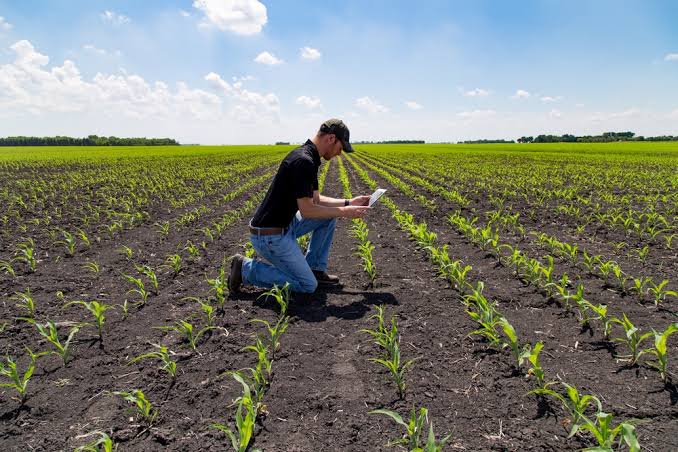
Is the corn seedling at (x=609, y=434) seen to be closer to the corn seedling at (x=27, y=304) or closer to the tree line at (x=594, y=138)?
the corn seedling at (x=27, y=304)

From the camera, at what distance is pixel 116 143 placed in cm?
9469

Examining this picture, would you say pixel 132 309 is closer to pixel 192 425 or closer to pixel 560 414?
pixel 192 425

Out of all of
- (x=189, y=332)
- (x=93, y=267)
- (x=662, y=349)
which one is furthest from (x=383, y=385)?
(x=93, y=267)

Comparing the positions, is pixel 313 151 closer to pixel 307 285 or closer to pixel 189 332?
pixel 307 285

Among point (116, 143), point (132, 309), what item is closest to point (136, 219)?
point (132, 309)

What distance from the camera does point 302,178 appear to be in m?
4.38

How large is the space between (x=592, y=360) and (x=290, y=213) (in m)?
3.26

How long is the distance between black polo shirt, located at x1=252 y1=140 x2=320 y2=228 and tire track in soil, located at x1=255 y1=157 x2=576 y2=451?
3.40 ft

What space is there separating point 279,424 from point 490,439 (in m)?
1.36

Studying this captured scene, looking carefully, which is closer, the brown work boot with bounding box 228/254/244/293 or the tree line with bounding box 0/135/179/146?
the brown work boot with bounding box 228/254/244/293

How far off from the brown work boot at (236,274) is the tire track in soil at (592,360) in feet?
9.84

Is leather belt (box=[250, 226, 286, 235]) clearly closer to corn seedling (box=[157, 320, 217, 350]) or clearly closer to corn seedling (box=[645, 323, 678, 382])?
corn seedling (box=[157, 320, 217, 350])

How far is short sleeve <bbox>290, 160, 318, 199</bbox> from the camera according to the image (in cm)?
433

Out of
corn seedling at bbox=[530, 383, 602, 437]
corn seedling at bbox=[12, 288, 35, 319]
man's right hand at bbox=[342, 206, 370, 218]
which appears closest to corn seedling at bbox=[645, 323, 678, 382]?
corn seedling at bbox=[530, 383, 602, 437]
